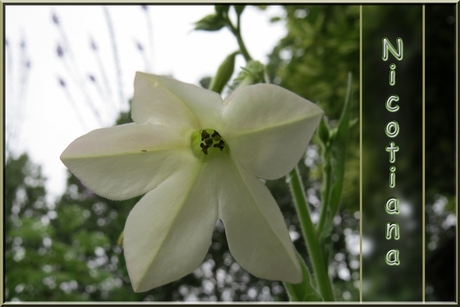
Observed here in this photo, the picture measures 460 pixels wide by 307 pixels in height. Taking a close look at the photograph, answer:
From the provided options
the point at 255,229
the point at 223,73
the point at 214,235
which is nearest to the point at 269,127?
the point at 255,229

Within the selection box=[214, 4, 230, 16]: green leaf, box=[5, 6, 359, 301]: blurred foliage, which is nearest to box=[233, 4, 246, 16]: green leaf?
box=[214, 4, 230, 16]: green leaf

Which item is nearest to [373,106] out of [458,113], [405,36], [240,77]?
[405,36]

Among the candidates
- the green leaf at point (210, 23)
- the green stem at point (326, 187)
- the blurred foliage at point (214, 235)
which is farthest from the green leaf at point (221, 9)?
the blurred foliage at point (214, 235)

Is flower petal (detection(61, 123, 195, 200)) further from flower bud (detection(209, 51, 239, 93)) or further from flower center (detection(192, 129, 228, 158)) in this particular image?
flower bud (detection(209, 51, 239, 93))

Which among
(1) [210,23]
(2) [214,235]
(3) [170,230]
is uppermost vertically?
(1) [210,23]

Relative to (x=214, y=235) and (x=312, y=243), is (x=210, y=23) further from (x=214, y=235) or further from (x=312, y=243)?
(x=214, y=235)

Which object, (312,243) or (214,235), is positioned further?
(214,235)
